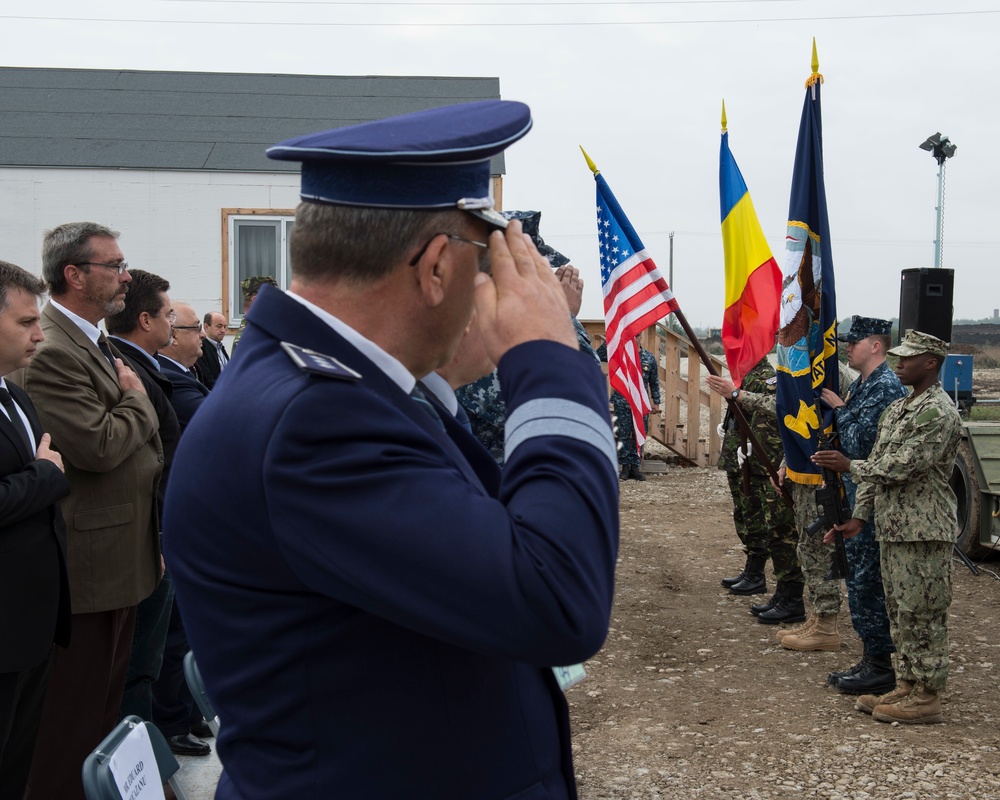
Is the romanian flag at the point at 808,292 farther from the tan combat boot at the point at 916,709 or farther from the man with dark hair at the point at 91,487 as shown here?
the man with dark hair at the point at 91,487

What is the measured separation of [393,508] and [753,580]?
294 inches

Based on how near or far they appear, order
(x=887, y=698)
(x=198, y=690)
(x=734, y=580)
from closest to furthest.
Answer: (x=198, y=690) → (x=887, y=698) → (x=734, y=580)

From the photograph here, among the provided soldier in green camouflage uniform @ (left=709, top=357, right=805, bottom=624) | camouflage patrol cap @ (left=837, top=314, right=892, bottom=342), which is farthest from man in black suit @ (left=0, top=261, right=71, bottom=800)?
soldier in green camouflage uniform @ (left=709, top=357, right=805, bottom=624)

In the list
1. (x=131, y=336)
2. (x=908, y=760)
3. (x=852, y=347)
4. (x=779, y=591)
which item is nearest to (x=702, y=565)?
(x=779, y=591)

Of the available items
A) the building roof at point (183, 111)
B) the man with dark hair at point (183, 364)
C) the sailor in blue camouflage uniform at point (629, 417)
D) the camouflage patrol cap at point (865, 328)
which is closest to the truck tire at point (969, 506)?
the camouflage patrol cap at point (865, 328)

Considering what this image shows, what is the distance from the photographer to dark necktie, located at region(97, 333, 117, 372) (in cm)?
406

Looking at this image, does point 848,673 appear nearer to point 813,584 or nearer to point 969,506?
point 813,584

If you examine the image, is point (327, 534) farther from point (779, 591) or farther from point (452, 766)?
point (779, 591)

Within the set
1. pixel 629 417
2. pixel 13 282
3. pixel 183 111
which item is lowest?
pixel 629 417

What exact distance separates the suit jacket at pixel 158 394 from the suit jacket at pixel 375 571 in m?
3.37

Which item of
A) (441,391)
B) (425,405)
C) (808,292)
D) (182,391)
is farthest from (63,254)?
(808,292)

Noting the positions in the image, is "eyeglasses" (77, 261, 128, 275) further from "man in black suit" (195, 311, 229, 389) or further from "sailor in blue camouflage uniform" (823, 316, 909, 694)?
"sailor in blue camouflage uniform" (823, 316, 909, 694)

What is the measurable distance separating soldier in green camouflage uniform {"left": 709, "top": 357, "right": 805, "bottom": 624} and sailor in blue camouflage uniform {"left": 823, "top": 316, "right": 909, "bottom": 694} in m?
1.28

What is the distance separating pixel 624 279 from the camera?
21.3 feet
